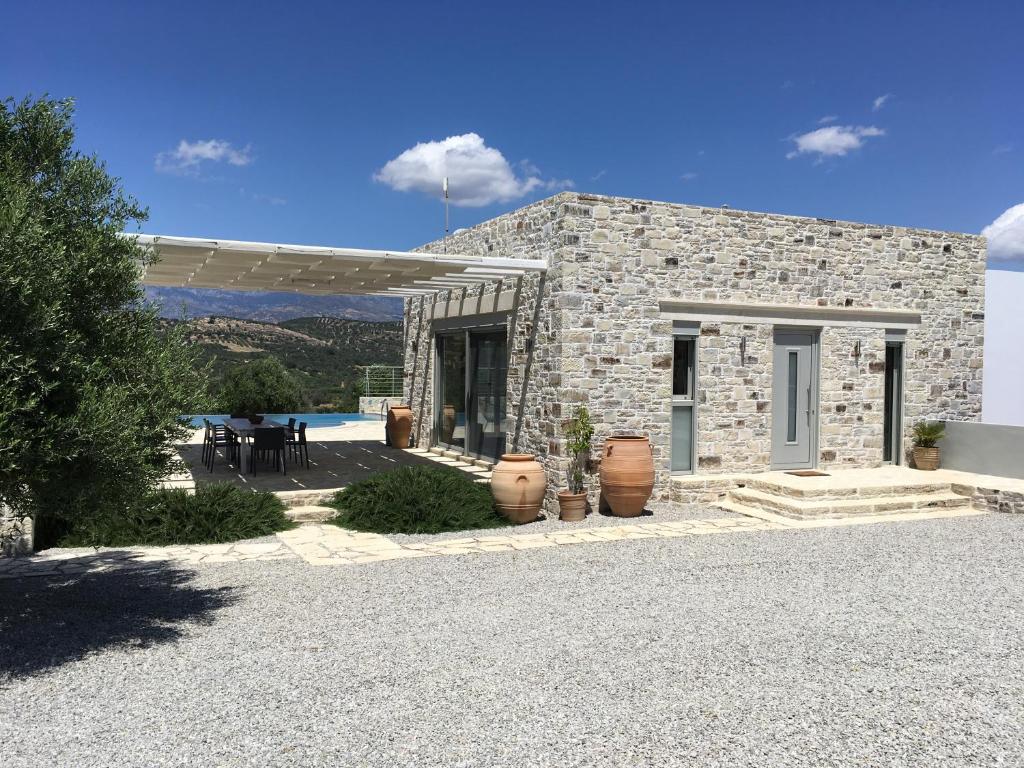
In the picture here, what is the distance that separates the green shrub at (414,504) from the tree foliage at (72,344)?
3687mm

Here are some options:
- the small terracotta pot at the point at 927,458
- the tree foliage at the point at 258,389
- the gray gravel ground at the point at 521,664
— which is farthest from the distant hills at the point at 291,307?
the gray gravel ground at the point at 521,664

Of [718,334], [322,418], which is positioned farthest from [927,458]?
[322,418]

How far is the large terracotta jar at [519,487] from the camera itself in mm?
9016

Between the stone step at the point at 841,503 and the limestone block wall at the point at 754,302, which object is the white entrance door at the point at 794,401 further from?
the stone step at the point at 841,503

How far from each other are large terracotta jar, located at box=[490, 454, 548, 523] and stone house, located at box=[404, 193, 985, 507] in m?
0.43

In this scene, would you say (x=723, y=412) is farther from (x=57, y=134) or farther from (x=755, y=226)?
(x=57, y=134)

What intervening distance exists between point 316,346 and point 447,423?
2716cm

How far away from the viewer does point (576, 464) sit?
9.45 m

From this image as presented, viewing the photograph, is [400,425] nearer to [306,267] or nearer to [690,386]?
[306,267]

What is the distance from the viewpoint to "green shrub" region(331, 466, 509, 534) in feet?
28.1

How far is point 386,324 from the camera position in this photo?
47031mm

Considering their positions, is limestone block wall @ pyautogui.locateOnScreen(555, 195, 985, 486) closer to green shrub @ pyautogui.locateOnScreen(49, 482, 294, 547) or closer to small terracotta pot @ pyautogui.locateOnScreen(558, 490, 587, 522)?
small terracotta pot @ pyautogui.locateOnScreen(558, 490, 587, 522)

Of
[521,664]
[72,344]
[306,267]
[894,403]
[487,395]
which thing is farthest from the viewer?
[487,395]

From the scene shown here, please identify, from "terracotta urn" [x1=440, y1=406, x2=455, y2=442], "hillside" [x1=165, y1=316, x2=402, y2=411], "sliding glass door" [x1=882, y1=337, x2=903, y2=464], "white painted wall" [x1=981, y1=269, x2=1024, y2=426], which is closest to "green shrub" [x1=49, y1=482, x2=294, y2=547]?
"terracotta urn" [x1=440, y1=406, x2=455, y2=442]
